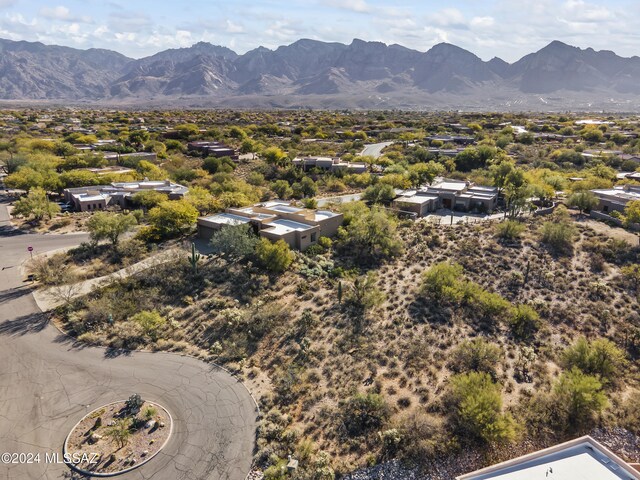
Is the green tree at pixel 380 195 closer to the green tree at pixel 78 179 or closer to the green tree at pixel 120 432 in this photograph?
the green tree at pixel 78 179

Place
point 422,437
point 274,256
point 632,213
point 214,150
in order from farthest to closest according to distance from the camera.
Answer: point 214,150
point 632,213
point 274,256
point 422,437

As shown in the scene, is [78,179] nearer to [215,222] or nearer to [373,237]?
[215,222]

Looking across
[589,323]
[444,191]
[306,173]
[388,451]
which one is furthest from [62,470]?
[306,173]

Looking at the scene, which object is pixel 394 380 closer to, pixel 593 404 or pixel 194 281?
pixel 593 404

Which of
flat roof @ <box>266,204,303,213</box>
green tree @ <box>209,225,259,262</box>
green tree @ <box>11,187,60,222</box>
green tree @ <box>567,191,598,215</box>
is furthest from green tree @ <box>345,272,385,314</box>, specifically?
green tree @ <box>11,187,60,222</box>

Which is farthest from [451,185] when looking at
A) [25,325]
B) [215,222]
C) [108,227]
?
[25,325]

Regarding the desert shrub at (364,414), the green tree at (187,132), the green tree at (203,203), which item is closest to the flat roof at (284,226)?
the green tree at (203,203)
